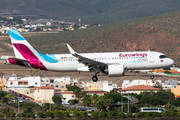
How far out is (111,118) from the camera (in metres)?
82.9

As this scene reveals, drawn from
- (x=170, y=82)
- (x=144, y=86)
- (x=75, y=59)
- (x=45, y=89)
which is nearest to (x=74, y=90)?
(x=45, y=89)

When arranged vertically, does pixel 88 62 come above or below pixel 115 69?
above

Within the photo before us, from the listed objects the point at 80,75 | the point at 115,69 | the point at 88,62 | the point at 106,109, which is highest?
the point at 80,75

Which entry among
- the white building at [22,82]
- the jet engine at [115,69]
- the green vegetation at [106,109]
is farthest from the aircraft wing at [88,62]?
the white building at [22,82]

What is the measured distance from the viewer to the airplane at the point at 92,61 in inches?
2484

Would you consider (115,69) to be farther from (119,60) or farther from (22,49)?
(22,49)

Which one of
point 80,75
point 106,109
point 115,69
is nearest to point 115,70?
point 115,69

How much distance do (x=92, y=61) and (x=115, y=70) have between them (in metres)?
4.06

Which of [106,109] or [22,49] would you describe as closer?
[22,49]

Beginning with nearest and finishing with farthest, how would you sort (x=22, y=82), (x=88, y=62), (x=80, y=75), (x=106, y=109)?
(x=88, y=62)
(x=106, y=109)
(x=22, y=82)
(x=80, y=75)

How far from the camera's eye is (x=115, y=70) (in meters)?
62.6

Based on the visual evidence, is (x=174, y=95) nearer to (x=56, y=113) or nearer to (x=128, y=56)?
(x=56, y=113)

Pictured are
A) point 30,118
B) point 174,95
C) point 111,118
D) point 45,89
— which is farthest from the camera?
point 174,95

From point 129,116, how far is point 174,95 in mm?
44420
